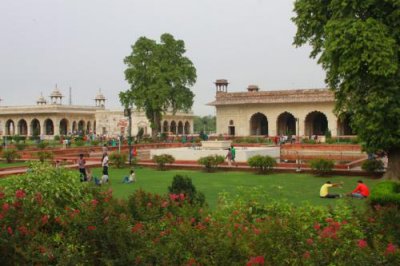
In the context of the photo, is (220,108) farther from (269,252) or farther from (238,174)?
(269,252)

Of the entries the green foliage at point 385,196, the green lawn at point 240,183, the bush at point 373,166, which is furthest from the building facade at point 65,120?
the green foliage at point 385,196

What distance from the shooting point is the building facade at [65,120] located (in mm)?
47844

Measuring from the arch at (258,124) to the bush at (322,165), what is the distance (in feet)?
83.5

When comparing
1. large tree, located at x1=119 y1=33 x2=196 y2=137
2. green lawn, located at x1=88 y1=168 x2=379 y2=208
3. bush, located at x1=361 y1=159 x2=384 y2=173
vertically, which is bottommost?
green lawn, located at x1=88 y1=168 x2=379 y2=208

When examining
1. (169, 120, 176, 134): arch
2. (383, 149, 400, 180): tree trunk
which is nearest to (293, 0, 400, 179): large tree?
(383, 149, 400, 180): tree trunk

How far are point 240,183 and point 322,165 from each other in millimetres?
3128

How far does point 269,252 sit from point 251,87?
41936 millimetres

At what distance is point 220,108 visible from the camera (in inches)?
1620

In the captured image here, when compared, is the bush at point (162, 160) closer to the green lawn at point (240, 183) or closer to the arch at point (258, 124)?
the green lawn at point (240, 183)

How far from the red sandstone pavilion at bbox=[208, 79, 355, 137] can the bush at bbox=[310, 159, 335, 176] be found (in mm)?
21723

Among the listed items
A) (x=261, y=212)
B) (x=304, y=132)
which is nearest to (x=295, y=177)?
(x=261, y=212)

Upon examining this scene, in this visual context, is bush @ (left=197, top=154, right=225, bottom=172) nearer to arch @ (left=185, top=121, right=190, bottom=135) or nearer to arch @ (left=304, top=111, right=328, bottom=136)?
arch @ (left=304, top=111, right=328, bottom=136)

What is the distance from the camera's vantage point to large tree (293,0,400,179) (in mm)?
11727

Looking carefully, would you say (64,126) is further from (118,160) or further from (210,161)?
(210,161)
